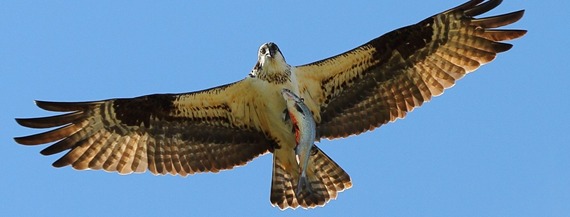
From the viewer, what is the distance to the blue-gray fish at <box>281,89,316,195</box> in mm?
15922

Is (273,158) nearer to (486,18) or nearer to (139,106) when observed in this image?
(139,106)

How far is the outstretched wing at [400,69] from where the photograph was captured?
1723 cm

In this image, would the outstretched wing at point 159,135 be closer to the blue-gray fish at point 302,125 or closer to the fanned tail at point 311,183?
the fanned tail at point 311,183

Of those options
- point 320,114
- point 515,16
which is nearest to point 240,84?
point 320,114

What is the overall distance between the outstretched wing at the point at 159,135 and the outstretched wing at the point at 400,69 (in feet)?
3.21

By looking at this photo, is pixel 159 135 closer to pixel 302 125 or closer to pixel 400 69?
pixel 302 125

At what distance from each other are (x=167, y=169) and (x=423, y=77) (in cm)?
344

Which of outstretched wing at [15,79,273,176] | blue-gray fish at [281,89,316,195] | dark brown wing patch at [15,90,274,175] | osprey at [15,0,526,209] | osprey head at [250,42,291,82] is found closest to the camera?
blue-gray fish at [281,89,316,195]

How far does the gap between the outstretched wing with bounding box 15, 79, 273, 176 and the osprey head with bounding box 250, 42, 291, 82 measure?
2.73 feet

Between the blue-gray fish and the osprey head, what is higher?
the osprey head

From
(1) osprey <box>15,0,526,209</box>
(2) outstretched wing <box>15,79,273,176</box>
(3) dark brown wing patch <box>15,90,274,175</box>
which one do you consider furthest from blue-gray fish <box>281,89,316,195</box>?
(3) dark brown wing patch <box>15,90,274,175</box>

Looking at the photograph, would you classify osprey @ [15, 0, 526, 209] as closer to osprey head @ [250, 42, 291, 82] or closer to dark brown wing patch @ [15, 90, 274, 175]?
dark brown wing patch @ [15, 90, 274, 175]

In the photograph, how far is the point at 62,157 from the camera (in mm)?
17438

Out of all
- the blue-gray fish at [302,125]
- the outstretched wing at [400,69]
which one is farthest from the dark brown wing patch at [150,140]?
the blue-gray fish at [302,125]
